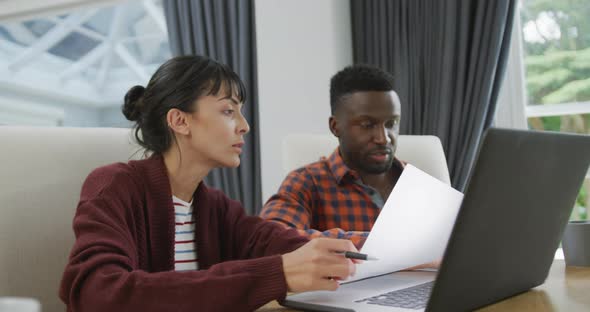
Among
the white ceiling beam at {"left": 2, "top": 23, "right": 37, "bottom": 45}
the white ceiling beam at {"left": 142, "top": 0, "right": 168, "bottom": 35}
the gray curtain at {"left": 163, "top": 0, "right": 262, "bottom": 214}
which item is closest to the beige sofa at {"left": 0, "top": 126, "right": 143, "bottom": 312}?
the gray curtain at {"left": 163, "top": 0, "right": 262, "bottom": 214}

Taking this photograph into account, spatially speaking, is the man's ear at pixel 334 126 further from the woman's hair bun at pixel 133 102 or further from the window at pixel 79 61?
the window at pixel 79 61

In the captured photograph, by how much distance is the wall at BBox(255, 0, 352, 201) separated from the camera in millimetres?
2973

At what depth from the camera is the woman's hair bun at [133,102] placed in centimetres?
137

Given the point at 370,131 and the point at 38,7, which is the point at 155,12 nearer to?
the point at 38,7

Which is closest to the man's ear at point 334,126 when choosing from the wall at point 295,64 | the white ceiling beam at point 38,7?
the wall at point 295,64

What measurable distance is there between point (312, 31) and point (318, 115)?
0.41m

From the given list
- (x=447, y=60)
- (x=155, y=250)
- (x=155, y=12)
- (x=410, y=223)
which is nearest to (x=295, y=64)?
(x=447, y=60)

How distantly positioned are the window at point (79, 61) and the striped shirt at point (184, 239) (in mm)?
2850

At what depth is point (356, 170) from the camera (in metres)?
1.79

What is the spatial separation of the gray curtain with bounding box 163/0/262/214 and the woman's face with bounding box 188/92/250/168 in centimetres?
198

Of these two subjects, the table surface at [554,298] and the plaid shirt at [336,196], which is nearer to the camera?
the table surface at [554,298]

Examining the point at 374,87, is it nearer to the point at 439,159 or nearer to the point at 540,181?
the point at 439,159

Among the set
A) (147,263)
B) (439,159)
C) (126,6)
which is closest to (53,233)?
(147,263)

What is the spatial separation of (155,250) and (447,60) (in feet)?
6.62
